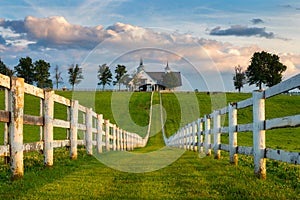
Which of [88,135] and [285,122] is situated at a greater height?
[285,122]

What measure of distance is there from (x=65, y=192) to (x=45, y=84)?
11934 cm

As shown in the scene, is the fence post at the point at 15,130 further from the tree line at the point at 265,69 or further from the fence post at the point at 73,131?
the tree line at the point at 265,69

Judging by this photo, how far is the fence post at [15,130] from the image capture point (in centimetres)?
799

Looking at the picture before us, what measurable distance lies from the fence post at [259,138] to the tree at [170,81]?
8733cm

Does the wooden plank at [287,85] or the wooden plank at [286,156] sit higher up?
the wooden plank at [287,85]

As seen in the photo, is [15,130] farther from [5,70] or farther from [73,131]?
[5,70]

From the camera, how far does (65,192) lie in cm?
673

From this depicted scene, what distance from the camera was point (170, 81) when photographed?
107 meters

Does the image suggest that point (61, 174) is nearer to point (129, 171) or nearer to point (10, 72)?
point (129, 171)

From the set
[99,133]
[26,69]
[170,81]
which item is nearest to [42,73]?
[26,69]

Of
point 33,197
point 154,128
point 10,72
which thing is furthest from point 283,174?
point 10,72

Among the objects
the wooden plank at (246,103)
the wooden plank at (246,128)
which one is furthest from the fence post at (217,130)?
the wooden plank at (246,128)

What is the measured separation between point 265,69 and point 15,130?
109 metres

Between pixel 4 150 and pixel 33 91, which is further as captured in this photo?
pixel 33 91
